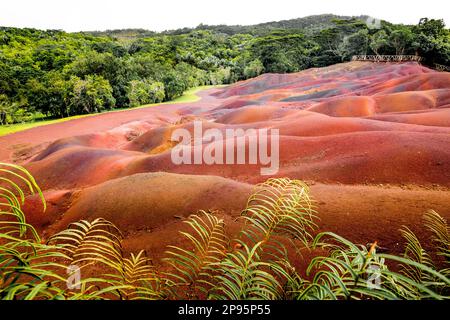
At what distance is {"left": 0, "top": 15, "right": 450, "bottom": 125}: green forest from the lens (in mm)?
25547

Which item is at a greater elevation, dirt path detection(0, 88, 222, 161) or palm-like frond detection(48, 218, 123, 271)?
palm-like frond detection(48, 218, 123, 271)

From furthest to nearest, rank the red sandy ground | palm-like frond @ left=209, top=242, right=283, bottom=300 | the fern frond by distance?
the red sandy ground < the fern frond < palm-like frond @ left=209, top=242, right=283, bottom=300

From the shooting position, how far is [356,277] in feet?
4.33

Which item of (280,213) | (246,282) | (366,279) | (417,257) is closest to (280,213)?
(280,213)

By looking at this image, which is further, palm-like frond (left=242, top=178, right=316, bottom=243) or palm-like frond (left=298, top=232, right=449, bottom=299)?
palm-like frond (left=242, top=178, right=316, bottom=243)

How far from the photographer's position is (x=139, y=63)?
125 feet

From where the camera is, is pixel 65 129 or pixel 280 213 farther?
pixel 65 129

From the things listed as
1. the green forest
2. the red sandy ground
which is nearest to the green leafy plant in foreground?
the red sandy ground

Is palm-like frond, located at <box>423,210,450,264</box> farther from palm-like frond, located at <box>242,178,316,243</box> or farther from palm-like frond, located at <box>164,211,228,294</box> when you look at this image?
palm-like frond, located at <box>164,211,228,294</box>

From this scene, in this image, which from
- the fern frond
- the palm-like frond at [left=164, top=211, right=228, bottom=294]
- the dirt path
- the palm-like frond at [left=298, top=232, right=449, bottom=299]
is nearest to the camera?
the palm-like frond at [left=298, top=232, right=449, bottom=299]

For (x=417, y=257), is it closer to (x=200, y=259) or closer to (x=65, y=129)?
(x=200, y=259)

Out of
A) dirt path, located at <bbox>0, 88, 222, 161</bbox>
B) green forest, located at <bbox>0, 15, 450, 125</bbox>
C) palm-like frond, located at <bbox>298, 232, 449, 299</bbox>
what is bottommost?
dirt path, located at <bbox>0, 88, 222, 161</bbox>
